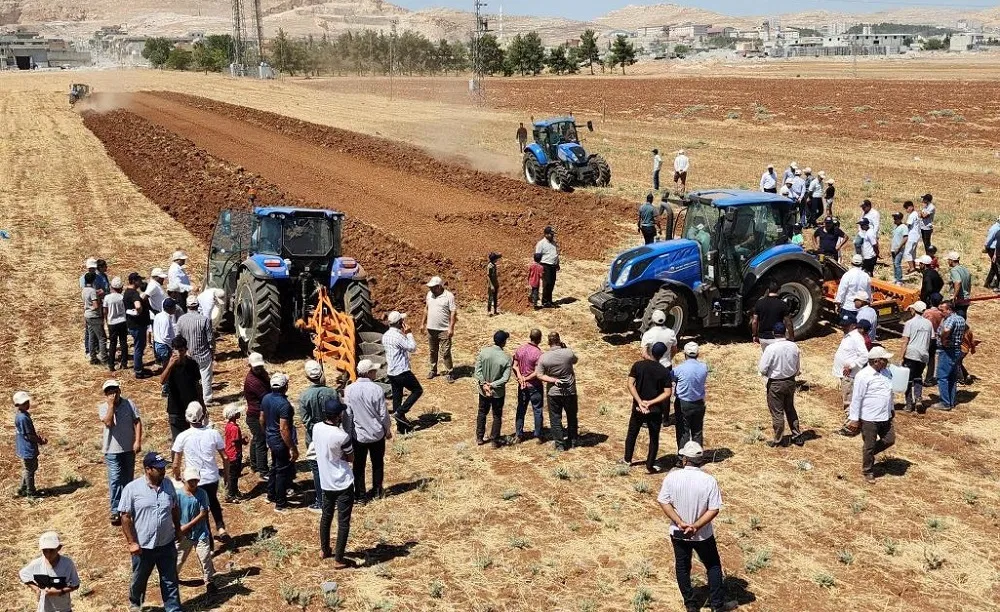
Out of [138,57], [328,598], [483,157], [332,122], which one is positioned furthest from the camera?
[138,57]

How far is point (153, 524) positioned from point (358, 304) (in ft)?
23.9

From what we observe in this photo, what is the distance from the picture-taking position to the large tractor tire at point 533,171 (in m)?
30.0

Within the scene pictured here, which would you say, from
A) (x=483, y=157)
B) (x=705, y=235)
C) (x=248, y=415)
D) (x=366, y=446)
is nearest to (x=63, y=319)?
(x=248, y=415)

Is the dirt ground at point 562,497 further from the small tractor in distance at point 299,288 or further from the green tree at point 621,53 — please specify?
the green tree at point 621,53

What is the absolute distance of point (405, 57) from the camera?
120312 millimetres

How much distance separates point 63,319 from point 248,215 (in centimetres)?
442

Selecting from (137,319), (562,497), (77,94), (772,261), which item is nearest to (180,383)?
(137,319)

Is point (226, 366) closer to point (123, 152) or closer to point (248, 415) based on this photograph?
point (248, 415)

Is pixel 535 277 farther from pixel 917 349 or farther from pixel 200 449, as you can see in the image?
pixel 200 449

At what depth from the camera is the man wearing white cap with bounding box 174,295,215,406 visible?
1285cm

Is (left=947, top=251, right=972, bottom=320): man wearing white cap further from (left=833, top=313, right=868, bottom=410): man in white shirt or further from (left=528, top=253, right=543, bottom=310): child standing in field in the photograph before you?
(left=528, top=253, right=543, bottom=310): child standing in field

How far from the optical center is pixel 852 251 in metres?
21.9

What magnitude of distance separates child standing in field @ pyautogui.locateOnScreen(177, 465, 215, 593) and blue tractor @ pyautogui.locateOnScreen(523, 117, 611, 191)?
70.1 ft

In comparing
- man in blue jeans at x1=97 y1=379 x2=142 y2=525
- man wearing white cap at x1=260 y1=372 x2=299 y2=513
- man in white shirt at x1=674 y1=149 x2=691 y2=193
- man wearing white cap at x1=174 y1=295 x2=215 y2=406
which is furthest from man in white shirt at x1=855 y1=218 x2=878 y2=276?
man in blue jeans at x1=97 y1=379 x2=142 y2=525
